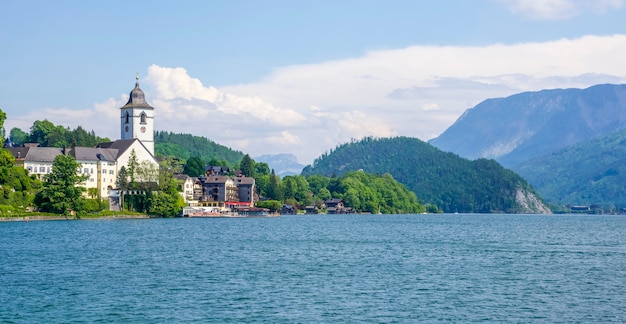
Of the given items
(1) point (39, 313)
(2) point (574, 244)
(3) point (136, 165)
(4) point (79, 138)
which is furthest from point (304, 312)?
(4) point (79, 138)

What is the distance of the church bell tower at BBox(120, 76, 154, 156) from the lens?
162 m

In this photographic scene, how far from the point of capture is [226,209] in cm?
18038

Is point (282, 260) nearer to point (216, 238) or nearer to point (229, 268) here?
point (229, 268)

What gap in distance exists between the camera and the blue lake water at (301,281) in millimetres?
40250

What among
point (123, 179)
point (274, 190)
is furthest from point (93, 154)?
point (274, 190)

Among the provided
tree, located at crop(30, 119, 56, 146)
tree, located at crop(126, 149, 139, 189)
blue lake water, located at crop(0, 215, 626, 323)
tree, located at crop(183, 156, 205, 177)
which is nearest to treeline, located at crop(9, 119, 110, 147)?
tree, located at crop(30, 119, 56, 146)

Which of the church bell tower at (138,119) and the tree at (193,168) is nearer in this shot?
the church bell tower at (138,119)

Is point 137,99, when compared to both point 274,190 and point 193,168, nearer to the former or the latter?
point 193,168

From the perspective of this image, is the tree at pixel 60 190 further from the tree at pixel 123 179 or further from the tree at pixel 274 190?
the tree at pixel 274 190

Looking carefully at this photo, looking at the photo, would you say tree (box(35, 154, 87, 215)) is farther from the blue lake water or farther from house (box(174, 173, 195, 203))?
house (box(174, 173, 195, 203))

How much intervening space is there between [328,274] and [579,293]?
16.3m

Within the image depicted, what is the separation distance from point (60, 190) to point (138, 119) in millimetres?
39994

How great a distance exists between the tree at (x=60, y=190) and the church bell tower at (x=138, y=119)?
36.0 meters

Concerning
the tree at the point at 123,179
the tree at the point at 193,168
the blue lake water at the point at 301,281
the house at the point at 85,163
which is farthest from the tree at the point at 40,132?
the blue lake water at the point at 301,281
